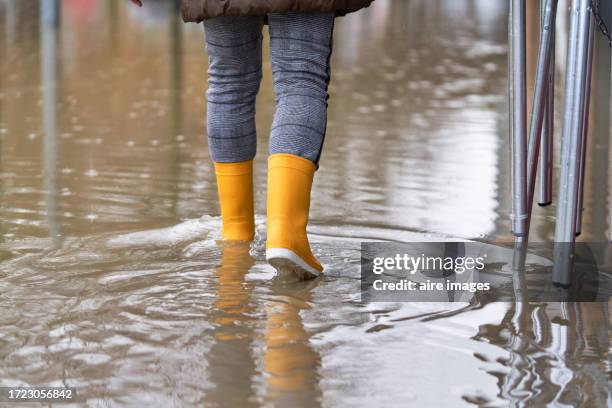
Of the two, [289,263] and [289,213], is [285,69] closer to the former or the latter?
[289,213]

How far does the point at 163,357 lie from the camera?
2.26 meters

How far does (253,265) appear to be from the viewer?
3.03 metres

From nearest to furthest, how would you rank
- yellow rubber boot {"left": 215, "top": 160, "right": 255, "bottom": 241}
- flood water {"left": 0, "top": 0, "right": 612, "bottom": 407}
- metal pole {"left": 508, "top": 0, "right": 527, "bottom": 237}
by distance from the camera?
flood water {"left": 0, "top": 0, "right": 612, "bottom": 407}
metal pole {"left": 508, "top": 0, "right": 527, "bottom": 237}
yellow rubber boot {"left": 215, "top": 160, "right": 255, "bottom": 241}

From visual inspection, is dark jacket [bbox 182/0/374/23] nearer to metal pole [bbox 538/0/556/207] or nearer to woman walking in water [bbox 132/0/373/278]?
woman walking in water [bbox 132/0/373/278]

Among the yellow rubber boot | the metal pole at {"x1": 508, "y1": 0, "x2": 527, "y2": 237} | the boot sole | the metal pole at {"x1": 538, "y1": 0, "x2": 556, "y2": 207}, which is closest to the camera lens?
the boot sole

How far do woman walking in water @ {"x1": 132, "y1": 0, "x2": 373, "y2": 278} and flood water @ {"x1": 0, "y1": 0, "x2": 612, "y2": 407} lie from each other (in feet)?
0.53

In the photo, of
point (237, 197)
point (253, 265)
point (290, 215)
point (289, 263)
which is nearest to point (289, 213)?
point (290, 215)

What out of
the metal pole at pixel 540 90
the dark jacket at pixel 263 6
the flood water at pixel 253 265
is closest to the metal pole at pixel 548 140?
the metal pole at pixel 540 90

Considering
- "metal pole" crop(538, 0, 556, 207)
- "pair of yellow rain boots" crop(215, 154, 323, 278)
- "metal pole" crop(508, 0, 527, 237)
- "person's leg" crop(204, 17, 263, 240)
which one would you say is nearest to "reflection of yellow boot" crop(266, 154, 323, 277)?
"pair of yellow rain boots" crop(215, 154, 323, 278)

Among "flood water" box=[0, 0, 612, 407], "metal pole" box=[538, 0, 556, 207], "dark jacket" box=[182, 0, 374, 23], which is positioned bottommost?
"flood water" box=[0, 0, 612, 407]

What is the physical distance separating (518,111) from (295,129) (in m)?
0.54

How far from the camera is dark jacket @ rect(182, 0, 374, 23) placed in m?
2.75

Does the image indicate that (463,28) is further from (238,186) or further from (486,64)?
(238,186)

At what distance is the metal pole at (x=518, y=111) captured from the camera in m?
2.86
